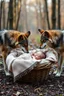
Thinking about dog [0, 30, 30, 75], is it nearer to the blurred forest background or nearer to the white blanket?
the white blanket

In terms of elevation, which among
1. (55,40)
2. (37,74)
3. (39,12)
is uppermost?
(39,12)

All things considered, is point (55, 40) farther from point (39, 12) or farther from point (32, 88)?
point (39, 12)

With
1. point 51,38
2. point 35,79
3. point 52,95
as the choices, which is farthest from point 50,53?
point 52,95

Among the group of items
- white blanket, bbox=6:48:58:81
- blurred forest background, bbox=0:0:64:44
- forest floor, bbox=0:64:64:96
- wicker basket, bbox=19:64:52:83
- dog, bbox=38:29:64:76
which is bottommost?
forest floor, bbox=0:64:64:96

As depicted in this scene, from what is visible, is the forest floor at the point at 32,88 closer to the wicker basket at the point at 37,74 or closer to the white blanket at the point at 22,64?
the wicker basket at the point at 37,74

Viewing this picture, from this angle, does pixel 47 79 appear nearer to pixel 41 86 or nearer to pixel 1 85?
pixel 41 86

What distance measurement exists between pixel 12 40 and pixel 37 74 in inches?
53.9

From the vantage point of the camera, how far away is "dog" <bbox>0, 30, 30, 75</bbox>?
5.93 meters

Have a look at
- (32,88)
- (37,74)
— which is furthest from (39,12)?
(32,88)

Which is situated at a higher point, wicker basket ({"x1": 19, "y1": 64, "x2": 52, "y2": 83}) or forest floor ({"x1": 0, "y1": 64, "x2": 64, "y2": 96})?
wicker basket ({"x1": 19, "y1": 64, "x2": 52, "y2": 83})

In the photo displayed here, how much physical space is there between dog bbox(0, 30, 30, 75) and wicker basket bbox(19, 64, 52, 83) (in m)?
1.01

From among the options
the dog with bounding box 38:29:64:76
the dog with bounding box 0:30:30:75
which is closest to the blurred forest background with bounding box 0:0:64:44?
the dog with bounding box 0:30:30:75

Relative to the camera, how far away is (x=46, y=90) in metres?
4.96

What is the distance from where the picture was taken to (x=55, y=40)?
6062 millimetres
